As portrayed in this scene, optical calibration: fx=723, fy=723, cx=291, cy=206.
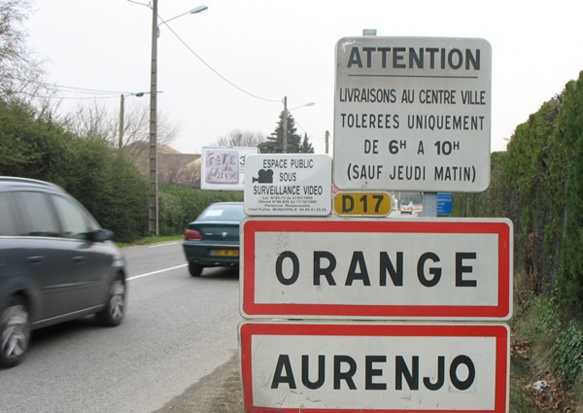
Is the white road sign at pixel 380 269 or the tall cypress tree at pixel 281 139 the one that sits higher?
the tall cypress tree at pixel 281 139

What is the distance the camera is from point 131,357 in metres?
7.47

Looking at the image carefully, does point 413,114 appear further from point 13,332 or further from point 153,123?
point 153,123

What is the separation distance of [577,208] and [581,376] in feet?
4.88

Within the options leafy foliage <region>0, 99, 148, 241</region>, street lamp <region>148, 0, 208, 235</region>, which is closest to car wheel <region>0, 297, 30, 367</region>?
leafy foliage <region>0, 99, 148, 241</region>

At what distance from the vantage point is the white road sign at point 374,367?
2.86m

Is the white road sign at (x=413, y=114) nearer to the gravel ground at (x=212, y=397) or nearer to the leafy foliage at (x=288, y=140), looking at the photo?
the gravel ground at (x=212, y=397)

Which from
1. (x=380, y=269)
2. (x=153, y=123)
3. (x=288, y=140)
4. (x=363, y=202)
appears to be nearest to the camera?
(x=380, y=269)

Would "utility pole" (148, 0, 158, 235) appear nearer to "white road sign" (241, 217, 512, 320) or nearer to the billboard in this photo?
the billboard

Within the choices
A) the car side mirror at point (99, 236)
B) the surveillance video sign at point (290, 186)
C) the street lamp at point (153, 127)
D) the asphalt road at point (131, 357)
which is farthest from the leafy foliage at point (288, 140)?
the surveillance video sign at point (290, 186)

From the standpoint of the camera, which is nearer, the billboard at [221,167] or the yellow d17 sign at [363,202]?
the yellow d17 sign at [363,202]

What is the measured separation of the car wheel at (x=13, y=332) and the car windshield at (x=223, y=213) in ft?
26.0

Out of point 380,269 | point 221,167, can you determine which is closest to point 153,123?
point 221,167

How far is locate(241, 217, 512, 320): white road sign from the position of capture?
2.87m

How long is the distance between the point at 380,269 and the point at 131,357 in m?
5.18
